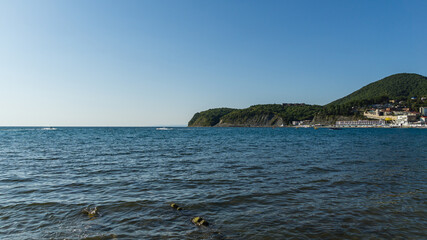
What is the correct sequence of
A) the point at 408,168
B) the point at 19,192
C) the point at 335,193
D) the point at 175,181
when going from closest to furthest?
the point at 335,193
the point at 19,192
the point at 175,181
the point at 408,168

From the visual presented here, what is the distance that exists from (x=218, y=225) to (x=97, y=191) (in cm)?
857

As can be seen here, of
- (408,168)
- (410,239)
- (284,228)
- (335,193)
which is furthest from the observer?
(408,168)

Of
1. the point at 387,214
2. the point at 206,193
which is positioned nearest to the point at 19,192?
the point at 206,193

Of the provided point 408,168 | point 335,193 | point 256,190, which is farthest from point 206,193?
point 408,168

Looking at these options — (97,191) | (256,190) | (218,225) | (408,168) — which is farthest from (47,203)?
(408,168)

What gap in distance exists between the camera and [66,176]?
733 inches

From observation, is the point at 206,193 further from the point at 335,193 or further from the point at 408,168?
the point at 408,168

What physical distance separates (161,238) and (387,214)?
8.94 meters

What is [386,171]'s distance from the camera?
1936cm

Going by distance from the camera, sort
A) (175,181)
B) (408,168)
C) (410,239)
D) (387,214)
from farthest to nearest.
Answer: (408,168), (175,181), (387,214), (410,239)

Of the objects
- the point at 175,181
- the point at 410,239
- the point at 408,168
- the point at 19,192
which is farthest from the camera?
the point at 408,168

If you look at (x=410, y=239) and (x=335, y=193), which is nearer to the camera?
(x=410, y=239)

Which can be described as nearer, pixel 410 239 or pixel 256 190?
pixel 410 239

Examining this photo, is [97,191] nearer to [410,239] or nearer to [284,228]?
[284,228]
